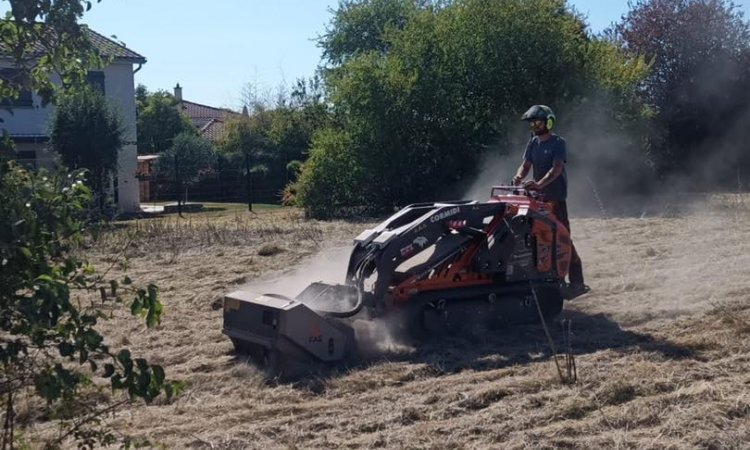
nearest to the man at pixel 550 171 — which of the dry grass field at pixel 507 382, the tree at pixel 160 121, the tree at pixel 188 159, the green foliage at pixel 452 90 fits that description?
the dry grass field at pixel 507 382

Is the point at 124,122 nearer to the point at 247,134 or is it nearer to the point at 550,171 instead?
the point at 247,134

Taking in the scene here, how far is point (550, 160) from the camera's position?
9750mm

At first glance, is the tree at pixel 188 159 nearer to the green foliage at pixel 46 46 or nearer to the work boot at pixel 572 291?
the work boot at pixel 572 291

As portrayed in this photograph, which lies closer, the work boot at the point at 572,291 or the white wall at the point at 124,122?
the work boot at the point at 572,291

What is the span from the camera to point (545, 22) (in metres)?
22.5

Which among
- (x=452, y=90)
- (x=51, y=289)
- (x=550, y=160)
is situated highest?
(x=452, y=90)

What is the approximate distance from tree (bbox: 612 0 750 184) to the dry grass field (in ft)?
63.3

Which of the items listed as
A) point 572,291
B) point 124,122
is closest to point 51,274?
point 572,291

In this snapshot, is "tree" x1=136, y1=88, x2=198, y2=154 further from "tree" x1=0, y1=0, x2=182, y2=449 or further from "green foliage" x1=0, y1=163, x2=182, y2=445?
"green foliage" x1=0, y1=163, x2=182, y2=445

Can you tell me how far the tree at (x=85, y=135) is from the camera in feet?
88.0

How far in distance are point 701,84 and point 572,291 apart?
23.3m

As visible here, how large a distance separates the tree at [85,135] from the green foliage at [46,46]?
2244cm

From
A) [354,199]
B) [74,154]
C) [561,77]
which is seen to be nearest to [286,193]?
[354,199]

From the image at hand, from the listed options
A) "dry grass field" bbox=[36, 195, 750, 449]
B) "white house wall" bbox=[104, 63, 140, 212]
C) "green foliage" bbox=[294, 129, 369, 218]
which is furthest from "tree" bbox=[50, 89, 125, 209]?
"dry grass field" bbox=[36, 195, 750, 449]
